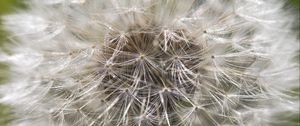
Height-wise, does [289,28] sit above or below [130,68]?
above

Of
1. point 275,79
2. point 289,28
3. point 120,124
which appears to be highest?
point 289,28

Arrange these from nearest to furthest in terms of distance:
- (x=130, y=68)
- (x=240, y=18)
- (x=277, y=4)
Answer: (x=130, y=68) → (x=240, y=18) → (x=277, y=4)

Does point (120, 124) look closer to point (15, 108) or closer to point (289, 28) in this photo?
point (15, 108)

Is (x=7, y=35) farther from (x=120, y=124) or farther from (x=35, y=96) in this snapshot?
(x=120, y=124)

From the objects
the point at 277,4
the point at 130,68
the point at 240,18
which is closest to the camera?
the point at 130,68

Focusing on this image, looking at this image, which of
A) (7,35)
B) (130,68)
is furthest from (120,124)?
(7,35)

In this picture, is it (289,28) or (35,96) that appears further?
(289,28)
